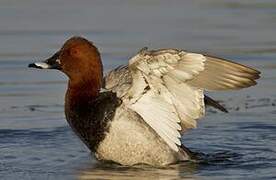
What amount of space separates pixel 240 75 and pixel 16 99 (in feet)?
10.6

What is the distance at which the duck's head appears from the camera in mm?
10547

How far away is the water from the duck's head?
76cm

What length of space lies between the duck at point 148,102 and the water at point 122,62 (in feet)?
0.68

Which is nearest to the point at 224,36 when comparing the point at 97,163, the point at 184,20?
the point at 184,20

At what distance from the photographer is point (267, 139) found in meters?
11.2

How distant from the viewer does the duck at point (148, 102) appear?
10.0 metres

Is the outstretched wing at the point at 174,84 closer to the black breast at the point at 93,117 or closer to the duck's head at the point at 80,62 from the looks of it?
the black breast at the point at 93,117

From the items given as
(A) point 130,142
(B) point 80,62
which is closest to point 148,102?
(A) point 130,142

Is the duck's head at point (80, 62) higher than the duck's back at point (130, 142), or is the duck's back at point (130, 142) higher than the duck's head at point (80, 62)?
the duck's head at point (80, 62)

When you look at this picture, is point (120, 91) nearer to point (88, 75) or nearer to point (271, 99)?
point (88, 75)

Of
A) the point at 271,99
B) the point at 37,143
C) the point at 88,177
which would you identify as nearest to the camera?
the point at 88,177

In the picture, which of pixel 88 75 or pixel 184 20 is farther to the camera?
pixel 184 20

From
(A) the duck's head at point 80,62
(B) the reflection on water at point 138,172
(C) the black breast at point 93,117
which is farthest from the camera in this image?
(A) the duck's head at point 80,62

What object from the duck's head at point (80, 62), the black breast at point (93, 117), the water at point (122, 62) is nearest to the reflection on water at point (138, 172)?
the water at point (122, 62)
